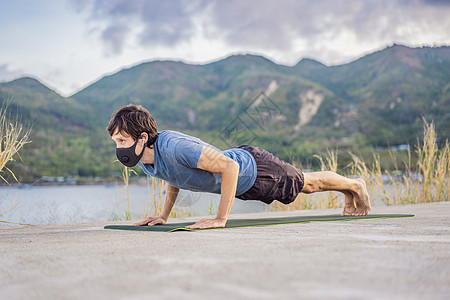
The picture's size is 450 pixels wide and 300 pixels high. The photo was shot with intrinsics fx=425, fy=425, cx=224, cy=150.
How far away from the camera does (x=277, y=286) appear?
966 millimetres

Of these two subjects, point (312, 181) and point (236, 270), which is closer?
point (236, 270)

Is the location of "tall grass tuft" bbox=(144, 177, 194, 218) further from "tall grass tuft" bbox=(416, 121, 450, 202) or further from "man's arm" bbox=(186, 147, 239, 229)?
"tall grass tuft" bbox=(416, 121, 450, 202)

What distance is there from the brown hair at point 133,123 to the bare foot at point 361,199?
1611 millimetres

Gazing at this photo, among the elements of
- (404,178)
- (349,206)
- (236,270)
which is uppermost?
(404,178)

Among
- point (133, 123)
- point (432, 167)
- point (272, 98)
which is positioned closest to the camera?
point (133, 123)

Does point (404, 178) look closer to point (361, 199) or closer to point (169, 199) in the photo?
point (361, 199)

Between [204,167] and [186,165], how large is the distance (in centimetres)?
15

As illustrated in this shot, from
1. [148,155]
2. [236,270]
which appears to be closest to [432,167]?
[148,155]

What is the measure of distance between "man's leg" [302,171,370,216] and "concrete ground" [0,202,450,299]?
127cm

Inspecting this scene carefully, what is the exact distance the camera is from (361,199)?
3.24 meters

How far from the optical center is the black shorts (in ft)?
9.56

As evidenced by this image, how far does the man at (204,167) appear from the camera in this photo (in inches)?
94.9

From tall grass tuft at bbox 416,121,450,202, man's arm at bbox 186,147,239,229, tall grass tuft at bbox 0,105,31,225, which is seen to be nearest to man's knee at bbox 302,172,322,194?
man's arm at bbox 186,147,239,229

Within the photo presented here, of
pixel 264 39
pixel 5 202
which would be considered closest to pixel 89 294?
pixel 5 202
